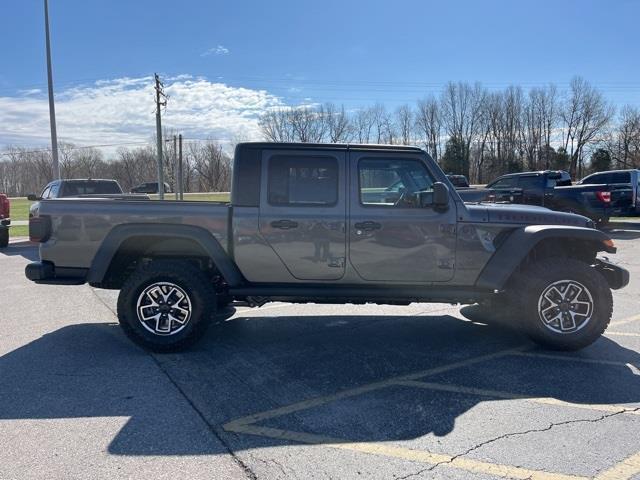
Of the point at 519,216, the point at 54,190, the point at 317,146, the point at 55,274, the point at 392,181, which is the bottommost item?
the point at 55,274

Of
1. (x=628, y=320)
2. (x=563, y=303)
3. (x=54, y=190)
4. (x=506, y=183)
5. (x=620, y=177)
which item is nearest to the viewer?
(x=563, y=303)

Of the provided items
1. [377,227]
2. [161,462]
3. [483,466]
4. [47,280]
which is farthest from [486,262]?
[47,280]

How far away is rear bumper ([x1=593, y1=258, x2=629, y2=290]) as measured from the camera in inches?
197

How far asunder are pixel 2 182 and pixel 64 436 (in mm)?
119897

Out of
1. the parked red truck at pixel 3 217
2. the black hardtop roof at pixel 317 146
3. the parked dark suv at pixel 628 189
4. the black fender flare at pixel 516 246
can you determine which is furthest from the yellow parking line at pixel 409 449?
the parked dark suv at pixel 628 189

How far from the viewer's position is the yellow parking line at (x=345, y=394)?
344 centimetres

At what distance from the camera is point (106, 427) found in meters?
3.32

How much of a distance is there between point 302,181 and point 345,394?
208 centimetres

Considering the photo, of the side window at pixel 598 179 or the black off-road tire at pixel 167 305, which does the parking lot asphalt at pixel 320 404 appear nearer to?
the black off-road tire at pixel 167 305

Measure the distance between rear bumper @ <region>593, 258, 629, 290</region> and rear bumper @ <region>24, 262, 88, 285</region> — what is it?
5238 mm

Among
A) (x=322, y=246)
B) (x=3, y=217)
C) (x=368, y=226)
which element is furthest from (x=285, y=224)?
(x=3, y=217)

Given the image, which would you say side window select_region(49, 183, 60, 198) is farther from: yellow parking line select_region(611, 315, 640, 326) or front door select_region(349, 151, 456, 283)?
yellow parking line select_region(611, 315, 640, 326)

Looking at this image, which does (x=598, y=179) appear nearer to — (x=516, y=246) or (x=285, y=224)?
(x=516, y=246)

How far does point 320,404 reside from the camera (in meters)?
3.67
